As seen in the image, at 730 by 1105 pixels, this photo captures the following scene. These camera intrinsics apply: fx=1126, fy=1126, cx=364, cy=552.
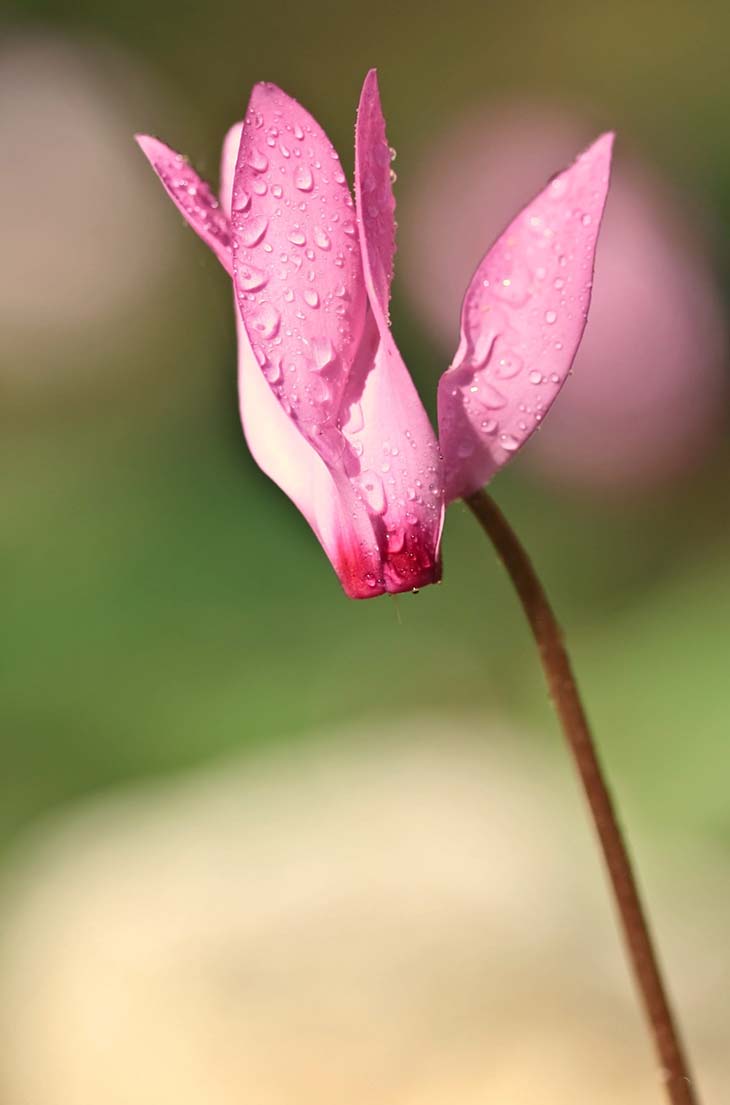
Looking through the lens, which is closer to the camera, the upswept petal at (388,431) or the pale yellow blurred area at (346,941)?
the upswept petal at (388,431)

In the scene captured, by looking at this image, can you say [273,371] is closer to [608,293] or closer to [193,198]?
[193,198]

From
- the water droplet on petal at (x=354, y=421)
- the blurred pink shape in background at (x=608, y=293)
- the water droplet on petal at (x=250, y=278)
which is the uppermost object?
the blurred pink shape in background at (x=608, y=293)

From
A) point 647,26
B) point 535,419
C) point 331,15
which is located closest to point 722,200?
point 647,26

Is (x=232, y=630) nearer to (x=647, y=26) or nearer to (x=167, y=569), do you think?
(x=167, y=569)

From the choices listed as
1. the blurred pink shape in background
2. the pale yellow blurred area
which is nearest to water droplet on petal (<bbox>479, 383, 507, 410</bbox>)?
the pale yellow blurred area

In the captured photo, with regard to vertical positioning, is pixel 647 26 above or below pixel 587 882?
above

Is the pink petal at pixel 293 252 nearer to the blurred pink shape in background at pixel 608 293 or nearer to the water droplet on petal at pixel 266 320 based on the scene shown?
the water droplet on petal at pixel 266 320

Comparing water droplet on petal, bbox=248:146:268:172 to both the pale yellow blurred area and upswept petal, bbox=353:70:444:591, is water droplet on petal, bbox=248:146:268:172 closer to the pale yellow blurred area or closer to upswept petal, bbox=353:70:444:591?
upswept petal, bbox=353:70:444:591

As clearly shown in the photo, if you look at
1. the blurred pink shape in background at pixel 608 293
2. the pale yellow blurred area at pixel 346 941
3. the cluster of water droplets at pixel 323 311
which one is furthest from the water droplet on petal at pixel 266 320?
the blurred pink shape in background at pixel 608 293
